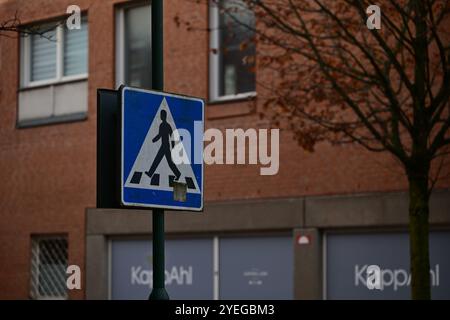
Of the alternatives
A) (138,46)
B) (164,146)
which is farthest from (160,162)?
(138,46)

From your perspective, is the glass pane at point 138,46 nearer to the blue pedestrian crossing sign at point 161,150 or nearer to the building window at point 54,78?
the building window at point 54,78

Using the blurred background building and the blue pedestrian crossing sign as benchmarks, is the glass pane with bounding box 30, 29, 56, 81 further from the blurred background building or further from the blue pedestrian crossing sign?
the blue pedestrian crossing sign

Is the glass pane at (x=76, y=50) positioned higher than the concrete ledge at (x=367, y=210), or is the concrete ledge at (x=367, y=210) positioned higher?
the glass pane at (x=76, y=50)

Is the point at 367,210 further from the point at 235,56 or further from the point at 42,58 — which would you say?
the point at 42,58

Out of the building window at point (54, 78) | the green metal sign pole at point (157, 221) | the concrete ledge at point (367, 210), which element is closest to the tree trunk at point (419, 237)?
the concrete ledge at point (367, 210)

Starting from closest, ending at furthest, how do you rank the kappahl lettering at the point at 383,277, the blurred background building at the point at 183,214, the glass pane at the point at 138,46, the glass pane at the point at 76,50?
the kappahl lettering at the point at 383,277
the blurred background building at the point at 183,214
the glass pane at the point at 138,46
the glass pane at the point at 76,50

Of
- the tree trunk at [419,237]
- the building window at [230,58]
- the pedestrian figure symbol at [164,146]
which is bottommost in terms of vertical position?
the tree trunk at [419,237]

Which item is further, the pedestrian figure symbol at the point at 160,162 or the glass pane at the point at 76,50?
the glass pane at the point at 76,50

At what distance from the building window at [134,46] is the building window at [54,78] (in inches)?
36.7

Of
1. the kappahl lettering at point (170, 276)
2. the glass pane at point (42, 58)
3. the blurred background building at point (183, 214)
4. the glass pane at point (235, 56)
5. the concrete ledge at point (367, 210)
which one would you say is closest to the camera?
the concrete ledge at point (367, 210)

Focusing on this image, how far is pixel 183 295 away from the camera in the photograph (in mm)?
20516

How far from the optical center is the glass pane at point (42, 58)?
23281 millimetres
